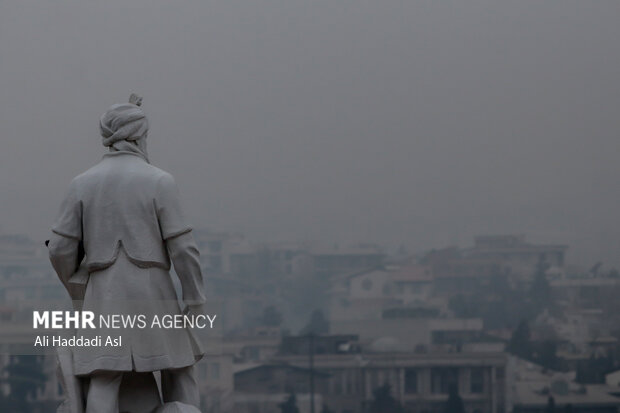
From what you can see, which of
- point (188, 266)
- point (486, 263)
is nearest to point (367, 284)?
point (486, 263)

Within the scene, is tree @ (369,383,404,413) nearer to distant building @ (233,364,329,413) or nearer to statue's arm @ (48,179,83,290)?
distant building @ (233,364,329,413)

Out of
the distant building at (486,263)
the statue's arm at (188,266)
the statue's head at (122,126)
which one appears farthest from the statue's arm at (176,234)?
the distant building at (486,263)

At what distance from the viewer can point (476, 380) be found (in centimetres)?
1661

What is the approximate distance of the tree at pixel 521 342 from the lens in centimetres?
1592

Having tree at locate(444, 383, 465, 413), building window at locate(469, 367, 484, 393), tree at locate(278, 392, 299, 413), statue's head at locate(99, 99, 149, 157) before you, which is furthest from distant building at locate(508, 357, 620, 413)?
statue's head at locate(99, 99, 149, 157)

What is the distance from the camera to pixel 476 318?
1589 cm

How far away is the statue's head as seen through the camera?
413cm

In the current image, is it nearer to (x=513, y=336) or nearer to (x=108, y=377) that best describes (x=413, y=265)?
(x=513, y=336)

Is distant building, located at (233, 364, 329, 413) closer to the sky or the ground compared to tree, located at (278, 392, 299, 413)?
closer to the sky

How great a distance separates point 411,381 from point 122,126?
1284cm

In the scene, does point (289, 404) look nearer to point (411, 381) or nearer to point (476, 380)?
point (411, 381)

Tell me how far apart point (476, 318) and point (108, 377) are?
12.2 metres

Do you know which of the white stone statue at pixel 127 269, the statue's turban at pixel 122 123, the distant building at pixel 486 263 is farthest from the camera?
the distant building at pixel 486 263

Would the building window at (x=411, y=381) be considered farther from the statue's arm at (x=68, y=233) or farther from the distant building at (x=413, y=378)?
the statue's arm at (x=68, y=233)
